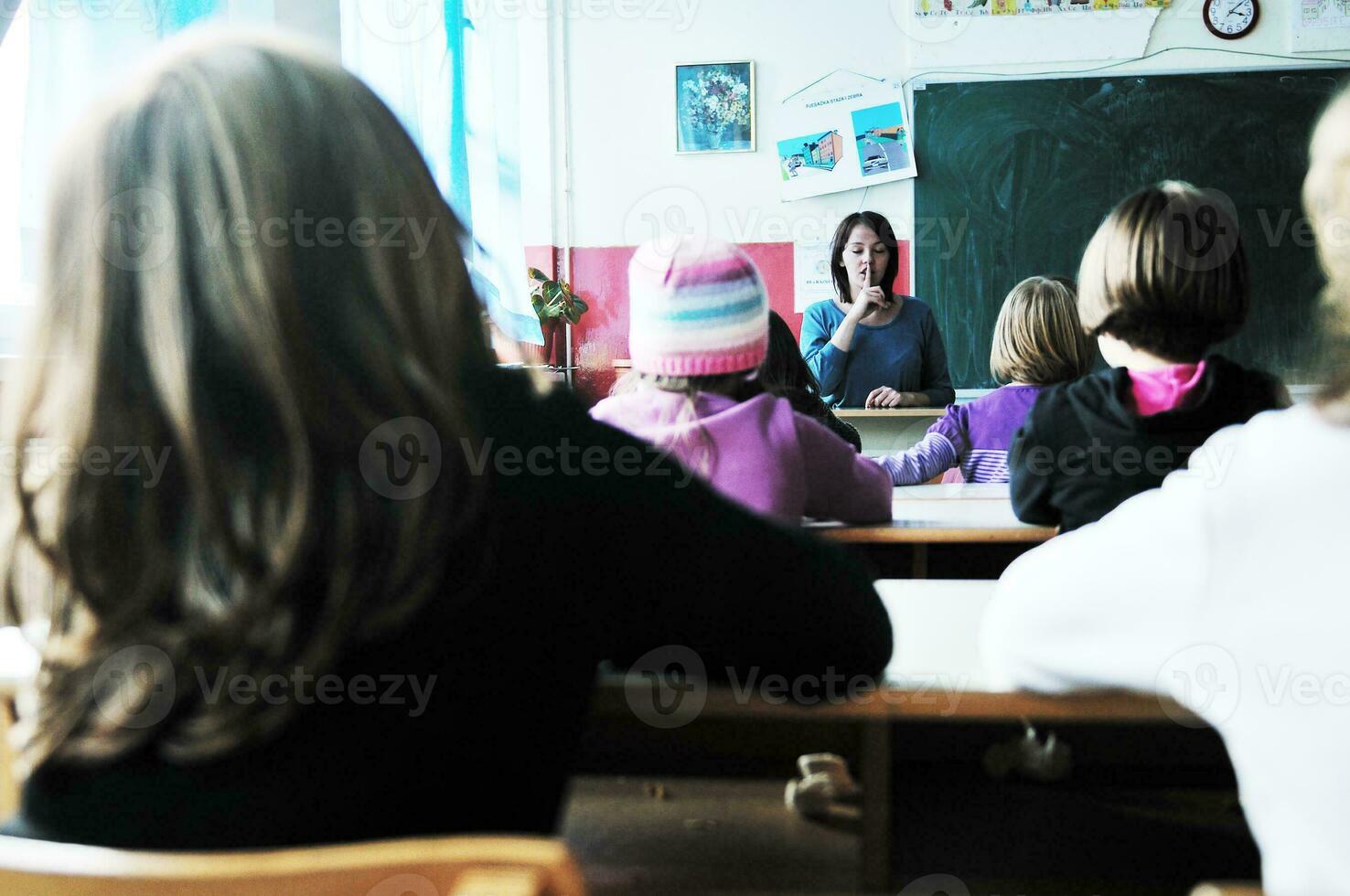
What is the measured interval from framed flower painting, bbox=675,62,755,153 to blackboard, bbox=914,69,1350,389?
748 mm

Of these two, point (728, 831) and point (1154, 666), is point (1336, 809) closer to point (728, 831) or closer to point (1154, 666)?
point (1154, 666)

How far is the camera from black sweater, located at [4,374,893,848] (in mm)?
629

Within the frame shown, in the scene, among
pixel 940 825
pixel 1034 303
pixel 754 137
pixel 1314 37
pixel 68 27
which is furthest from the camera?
pixel 754 137

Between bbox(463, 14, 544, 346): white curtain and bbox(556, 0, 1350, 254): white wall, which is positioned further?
bbox(556, 0, 1350, 254): white wall

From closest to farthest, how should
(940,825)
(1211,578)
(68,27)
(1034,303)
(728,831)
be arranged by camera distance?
(1211,578) → (728,831) → (940,825) → (68,27) → (1034,303)

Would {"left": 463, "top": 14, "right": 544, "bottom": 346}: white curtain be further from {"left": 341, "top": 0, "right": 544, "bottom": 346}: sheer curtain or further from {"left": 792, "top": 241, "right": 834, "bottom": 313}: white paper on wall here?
{"left": 792, "top": 241, "right": 834, "bottom": 313}: white paper on wall

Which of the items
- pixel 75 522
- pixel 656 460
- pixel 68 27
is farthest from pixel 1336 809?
pixel 68 27

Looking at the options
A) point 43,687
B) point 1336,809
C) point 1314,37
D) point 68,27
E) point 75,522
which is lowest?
point 1336,809

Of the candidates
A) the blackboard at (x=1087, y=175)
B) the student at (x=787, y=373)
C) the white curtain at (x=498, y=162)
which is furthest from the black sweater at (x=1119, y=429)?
the blackboard at (x=1087, y=175)

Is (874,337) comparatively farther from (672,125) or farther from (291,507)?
(291,507)

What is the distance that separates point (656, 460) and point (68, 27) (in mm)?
1932

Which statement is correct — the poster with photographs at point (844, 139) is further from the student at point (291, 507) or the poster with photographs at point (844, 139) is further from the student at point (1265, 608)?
the student at point (291, 507)

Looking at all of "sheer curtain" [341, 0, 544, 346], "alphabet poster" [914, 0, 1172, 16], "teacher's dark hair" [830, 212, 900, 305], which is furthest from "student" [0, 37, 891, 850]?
"alphabet poster" [914, 0, 1172, 16]

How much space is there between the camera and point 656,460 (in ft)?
2.12
